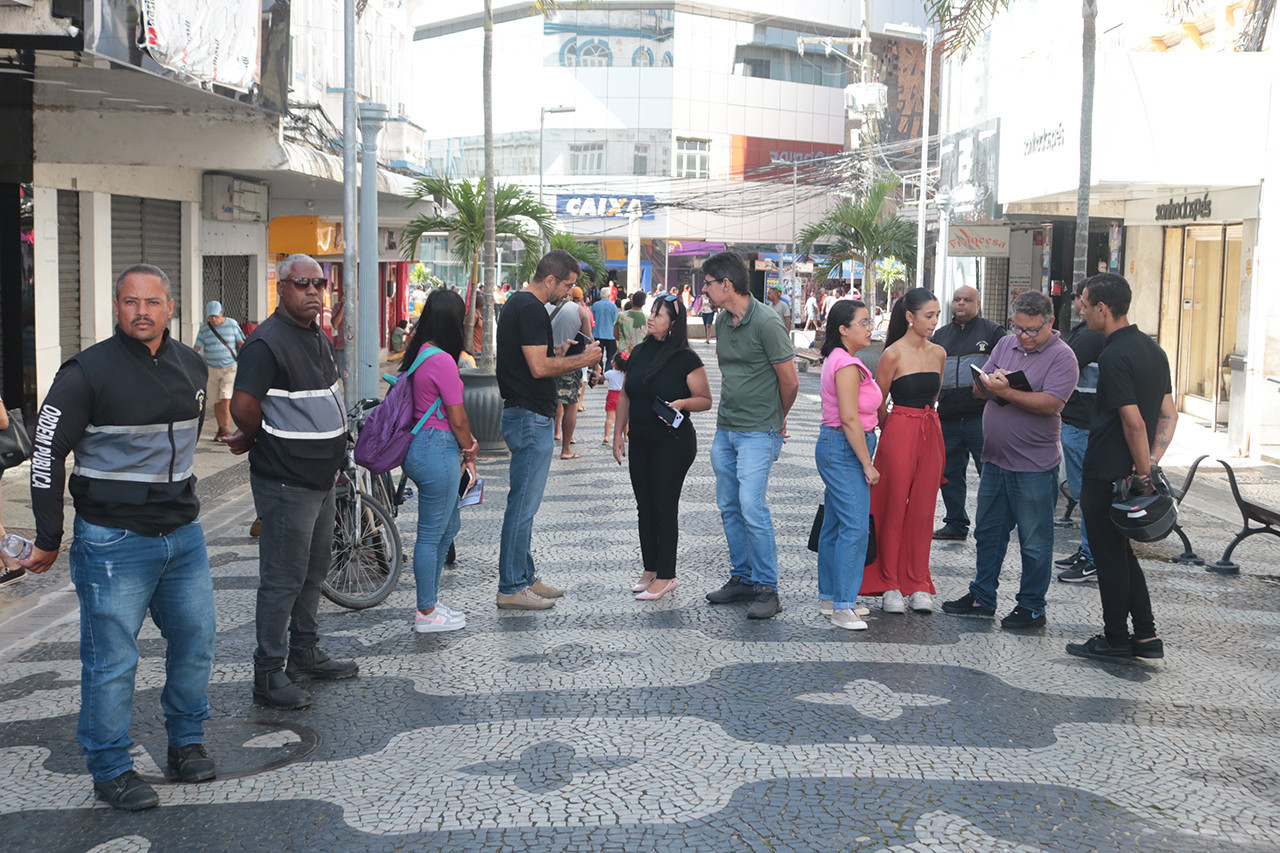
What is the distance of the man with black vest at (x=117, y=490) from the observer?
4.41m

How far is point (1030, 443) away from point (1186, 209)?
39.8ft

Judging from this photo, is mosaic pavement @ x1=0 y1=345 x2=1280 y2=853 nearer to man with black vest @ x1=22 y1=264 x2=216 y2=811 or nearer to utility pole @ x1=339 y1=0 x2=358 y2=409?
man with black vest @ x1=22 y1=264 x2=216 y2=811

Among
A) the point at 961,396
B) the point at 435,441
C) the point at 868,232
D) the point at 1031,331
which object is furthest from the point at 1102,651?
the point at 868,232

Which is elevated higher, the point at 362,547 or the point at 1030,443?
the point at 1030,443

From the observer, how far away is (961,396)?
921 cm

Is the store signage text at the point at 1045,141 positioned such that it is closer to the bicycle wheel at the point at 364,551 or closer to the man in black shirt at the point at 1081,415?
the man in black shirt at the point at 1081,415

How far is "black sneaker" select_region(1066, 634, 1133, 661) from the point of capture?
6457 millimetres

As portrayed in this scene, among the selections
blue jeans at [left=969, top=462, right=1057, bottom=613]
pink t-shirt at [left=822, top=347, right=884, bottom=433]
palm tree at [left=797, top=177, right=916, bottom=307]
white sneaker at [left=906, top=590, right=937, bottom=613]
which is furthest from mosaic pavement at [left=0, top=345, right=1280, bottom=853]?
palm tree at [left=797, top=177, right=916, bottom=307]

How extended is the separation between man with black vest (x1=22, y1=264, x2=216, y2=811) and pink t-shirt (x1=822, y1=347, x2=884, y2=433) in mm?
3463

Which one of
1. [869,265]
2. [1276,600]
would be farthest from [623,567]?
[869,265]

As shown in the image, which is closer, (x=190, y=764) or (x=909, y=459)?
(x=190, y=764)

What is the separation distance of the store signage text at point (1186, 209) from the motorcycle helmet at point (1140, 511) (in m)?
11.8

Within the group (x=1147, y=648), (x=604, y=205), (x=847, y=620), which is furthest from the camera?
(x=604, y=205)

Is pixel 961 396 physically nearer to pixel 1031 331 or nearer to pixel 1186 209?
pixel 1031 331
